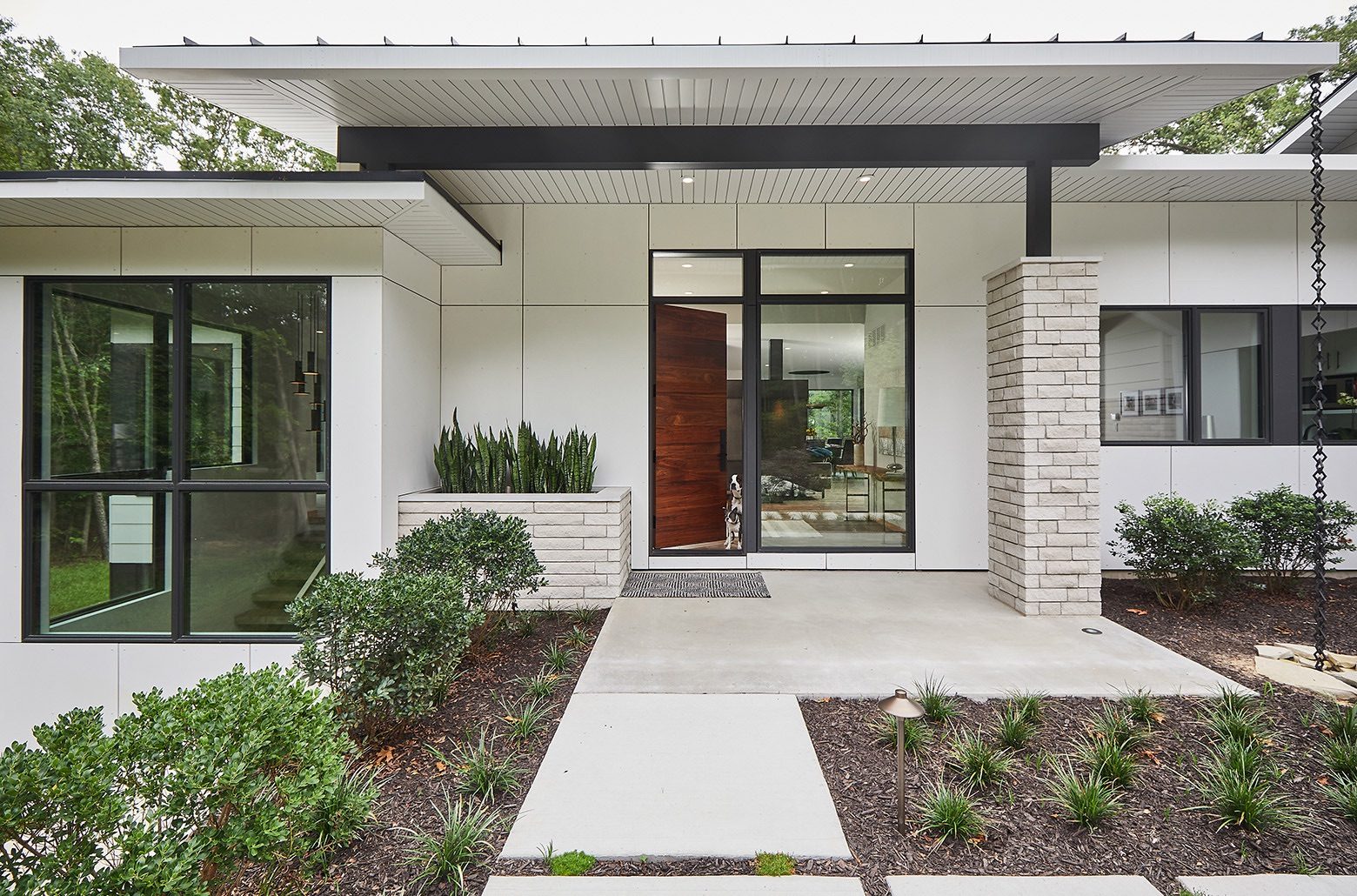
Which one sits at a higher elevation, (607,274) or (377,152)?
(377,152)

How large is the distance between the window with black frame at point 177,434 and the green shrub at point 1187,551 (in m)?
6.34

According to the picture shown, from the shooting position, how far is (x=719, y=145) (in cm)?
445

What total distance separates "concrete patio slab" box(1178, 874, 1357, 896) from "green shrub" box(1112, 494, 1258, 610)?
3.24 m

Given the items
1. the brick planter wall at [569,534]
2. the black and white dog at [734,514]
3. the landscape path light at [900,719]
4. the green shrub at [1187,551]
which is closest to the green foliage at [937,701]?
the landscape path light at [900,719]

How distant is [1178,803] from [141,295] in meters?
6.90

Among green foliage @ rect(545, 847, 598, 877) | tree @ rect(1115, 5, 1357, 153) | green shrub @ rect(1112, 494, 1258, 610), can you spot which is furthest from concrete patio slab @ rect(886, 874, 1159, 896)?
tree @ rect(1115, 5, 1357, 153)

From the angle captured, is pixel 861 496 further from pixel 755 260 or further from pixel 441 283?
pixel 441 283

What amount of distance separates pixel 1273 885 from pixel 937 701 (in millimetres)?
1190

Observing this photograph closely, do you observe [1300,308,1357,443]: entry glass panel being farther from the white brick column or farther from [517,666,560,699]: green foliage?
[517,666,560,699]: green foliage

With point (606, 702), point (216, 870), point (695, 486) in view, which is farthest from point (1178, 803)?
point (695, 486)

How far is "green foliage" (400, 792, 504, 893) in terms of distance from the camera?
Answer: 196 centimetres

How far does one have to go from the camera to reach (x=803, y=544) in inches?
239

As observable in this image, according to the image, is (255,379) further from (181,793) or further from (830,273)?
(830,273)

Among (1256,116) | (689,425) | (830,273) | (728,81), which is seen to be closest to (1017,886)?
(728,81)
